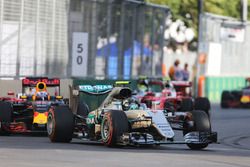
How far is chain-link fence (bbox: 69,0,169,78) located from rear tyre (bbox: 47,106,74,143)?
37.2 feet

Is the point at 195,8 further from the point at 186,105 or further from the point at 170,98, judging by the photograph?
the point at 186,105

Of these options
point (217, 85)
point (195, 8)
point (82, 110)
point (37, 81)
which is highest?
point (195, 8)

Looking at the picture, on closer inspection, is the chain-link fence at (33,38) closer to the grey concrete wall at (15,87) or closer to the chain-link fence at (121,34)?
the chain-link fence at (121,34)

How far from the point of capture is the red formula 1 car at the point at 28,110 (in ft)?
62.5

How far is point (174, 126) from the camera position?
1766 cm

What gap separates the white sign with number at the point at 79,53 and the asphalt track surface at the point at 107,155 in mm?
8033

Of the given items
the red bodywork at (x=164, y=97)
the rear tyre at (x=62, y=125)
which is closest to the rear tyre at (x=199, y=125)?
the rear tyre at (x=62, y=125)

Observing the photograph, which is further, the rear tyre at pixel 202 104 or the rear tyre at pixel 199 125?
the rear tyre at pixel 202 104

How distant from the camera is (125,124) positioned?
15953 millimetres

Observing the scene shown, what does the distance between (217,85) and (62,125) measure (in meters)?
29.7

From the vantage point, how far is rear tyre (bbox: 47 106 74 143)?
17047 millimetres

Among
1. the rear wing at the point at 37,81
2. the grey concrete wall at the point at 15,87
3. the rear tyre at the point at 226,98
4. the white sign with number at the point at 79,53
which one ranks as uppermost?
the white sign with number at the point at 79,53

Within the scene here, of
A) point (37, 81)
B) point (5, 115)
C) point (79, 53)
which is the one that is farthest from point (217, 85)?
point (5, 115)

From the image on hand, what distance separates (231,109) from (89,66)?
28.8 ft
